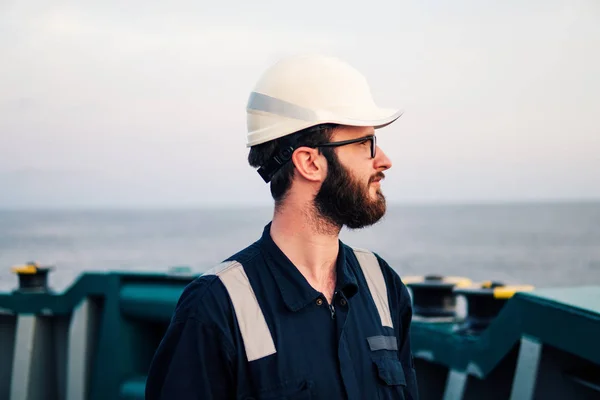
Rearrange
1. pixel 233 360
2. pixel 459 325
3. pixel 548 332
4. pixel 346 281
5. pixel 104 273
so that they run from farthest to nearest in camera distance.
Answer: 1. pixel 104 273
2. pixel 459 325
3. pixel 548 332
4. pixel 346 281
5. pixel 233 360

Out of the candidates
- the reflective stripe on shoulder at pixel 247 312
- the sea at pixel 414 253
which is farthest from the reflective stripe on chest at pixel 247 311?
the sea at pixel 414 253

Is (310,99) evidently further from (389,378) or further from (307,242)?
(389,378)

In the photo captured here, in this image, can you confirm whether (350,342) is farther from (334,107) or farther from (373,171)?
(334,107)

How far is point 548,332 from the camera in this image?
3.22 m

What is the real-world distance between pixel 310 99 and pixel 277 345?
0.71 metres

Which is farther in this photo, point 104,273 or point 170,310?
point 104,273

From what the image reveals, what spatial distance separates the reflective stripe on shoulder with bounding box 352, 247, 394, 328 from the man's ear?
36cm

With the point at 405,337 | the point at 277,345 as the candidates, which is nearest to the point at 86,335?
the point at 405,337

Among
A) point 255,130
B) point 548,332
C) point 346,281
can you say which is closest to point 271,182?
point 255,130

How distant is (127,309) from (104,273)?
1.15ft

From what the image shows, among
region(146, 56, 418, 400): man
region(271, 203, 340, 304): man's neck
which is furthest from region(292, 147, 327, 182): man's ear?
region(271, 203, 340, 304): man's neck

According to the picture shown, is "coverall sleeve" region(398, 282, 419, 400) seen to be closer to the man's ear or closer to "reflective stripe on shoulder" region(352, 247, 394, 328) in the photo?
"reflective stripe on shoulder" region(352, 247, 394, 328)

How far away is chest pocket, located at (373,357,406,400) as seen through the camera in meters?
2.24

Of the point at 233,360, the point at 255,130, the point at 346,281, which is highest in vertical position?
the point at 255,130
